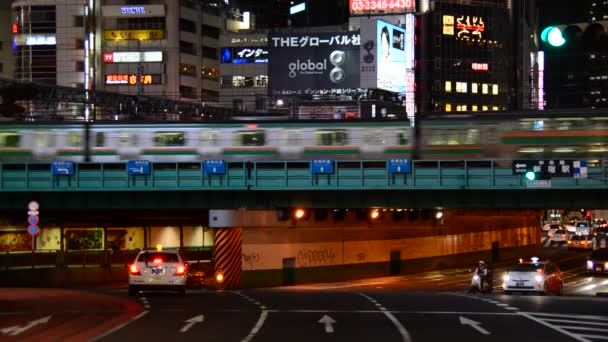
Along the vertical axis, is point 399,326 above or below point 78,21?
below

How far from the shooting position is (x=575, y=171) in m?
44.6

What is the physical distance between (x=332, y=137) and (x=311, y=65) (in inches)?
1476

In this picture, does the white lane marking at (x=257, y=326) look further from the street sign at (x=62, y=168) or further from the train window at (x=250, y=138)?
the train window at (x=250, y=138)

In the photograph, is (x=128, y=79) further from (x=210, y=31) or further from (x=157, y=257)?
(x=157, y=257)

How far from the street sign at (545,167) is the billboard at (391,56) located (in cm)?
4805

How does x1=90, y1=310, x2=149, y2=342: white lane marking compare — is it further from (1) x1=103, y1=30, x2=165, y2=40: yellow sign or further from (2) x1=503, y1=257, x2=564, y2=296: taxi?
(1) x1=103, y1=30, x2=165, y2=40: yellow sign

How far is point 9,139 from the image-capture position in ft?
175

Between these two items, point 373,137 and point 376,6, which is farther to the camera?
point 376,6

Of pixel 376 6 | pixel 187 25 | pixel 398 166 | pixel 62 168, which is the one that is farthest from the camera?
pixel 187 25

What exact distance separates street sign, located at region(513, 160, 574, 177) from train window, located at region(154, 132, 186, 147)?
18.0 metres

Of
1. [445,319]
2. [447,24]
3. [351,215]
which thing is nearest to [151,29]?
[447,24]

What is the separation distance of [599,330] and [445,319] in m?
3.58

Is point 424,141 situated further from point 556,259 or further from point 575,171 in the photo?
point 556,259

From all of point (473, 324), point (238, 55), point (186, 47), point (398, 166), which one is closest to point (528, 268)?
point (398, 166)
